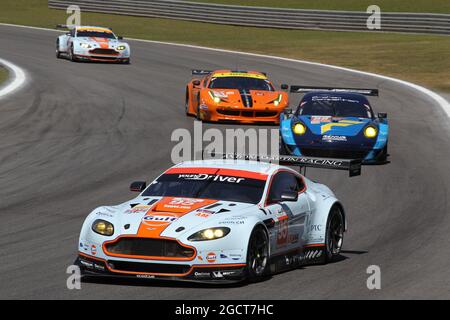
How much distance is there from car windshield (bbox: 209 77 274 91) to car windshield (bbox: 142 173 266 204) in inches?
541

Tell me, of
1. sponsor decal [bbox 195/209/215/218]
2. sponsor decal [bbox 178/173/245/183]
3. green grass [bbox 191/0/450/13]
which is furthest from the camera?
green grass [bbox 191/0/450/13]

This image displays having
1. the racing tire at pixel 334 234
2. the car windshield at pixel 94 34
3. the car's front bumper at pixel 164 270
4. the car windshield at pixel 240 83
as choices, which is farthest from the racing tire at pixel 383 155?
the car windshield at pixel 94 34

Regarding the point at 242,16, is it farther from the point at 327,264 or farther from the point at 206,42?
the point at 327,264

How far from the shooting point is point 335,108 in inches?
837

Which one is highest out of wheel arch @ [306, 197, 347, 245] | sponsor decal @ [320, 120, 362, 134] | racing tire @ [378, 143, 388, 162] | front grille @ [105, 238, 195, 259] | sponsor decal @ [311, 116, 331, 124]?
front grille @ [105, 238, 195, 259]

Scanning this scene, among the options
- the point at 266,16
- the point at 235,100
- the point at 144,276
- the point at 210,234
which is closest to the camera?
the point at 144,276

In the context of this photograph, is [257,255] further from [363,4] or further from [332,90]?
[363,4]

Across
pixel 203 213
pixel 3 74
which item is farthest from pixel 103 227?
pixel 3 74

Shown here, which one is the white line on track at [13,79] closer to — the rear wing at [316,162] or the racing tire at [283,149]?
the racing tire at [283,149]

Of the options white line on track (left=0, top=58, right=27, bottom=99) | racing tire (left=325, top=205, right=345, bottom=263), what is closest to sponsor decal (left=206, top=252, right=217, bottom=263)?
racing tire (left=325, top=205, right=345, bottom=263)

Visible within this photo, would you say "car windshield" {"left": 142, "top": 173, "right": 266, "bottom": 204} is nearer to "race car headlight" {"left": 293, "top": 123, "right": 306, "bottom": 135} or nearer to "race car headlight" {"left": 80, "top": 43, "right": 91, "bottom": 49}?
"race car headlight" {"left": 293, "top": 123, "right": 306, "bottom": 135}

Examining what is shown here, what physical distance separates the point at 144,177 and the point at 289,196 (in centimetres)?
671

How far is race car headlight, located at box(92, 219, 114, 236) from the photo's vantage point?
34.7 ft
